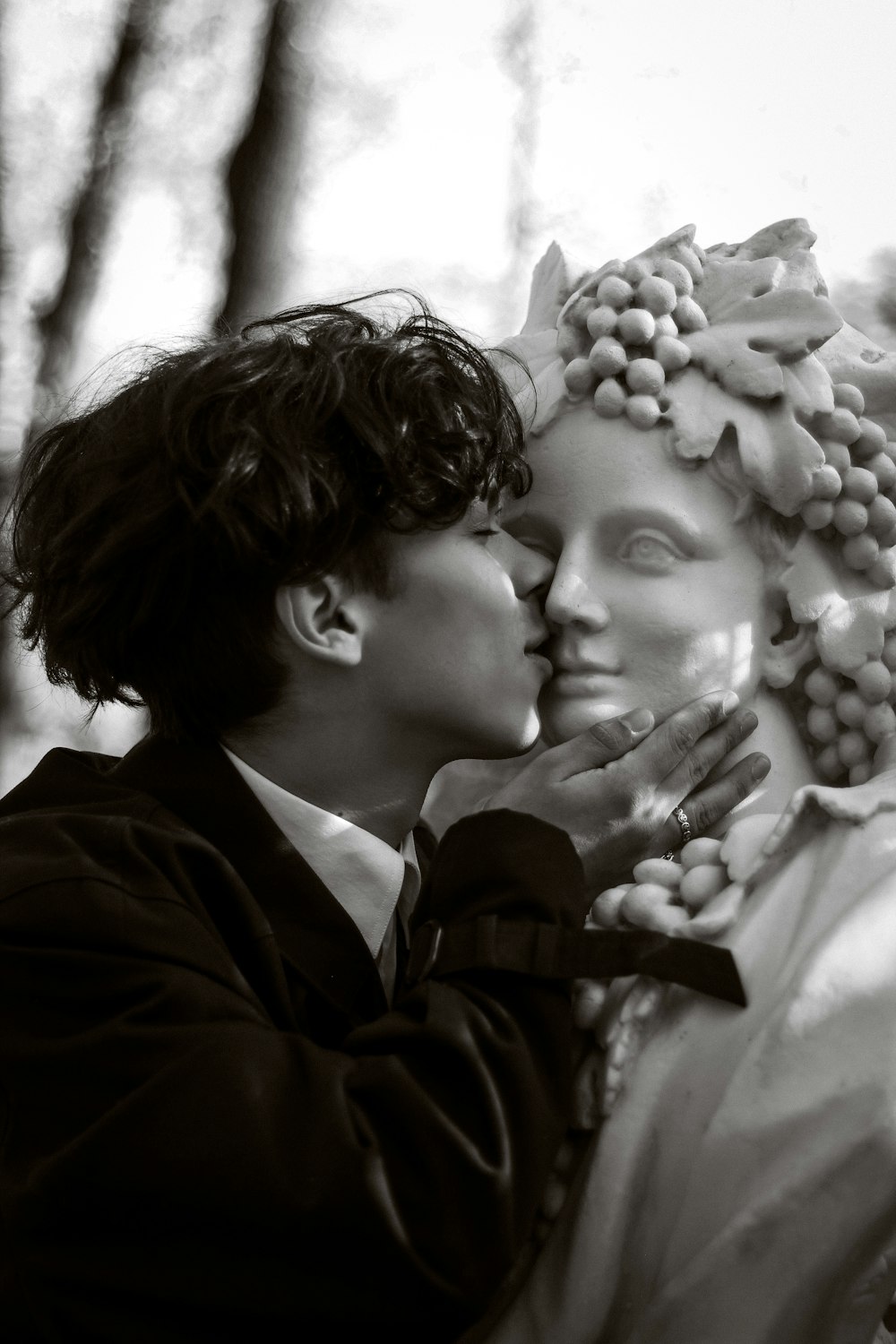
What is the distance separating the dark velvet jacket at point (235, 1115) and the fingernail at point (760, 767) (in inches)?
10.2

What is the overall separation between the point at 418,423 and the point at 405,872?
1.37ft

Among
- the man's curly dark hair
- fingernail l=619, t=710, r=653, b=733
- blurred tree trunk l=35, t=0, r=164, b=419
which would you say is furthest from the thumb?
blurred tree trunk l=35, t=0, r=164, b=419

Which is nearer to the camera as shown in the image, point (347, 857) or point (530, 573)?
point (347, 857)

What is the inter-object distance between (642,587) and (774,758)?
0.69ft

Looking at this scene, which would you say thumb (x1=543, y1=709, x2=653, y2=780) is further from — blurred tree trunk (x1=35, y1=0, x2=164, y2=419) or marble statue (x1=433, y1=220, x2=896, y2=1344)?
blurred tree trunk (x1=35, y1=0, x2=164, y2=419)

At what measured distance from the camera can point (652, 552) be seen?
1.26 metres

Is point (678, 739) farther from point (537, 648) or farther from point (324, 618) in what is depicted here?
point (324, 618)

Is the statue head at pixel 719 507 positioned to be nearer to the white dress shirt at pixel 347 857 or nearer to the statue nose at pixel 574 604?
the statue nose at pixel 574 604

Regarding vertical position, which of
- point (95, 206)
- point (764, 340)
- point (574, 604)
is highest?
point (764, 340)

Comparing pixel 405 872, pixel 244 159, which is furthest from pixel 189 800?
pixel 244 159

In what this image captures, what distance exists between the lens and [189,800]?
1.15 metres

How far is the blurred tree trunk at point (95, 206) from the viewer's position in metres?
2.98

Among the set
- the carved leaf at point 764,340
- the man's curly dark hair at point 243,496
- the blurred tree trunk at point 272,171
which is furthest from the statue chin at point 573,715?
the blurred tree trunk at point 272,171

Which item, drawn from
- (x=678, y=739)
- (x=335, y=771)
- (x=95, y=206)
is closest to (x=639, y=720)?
(x=678, y=739)
